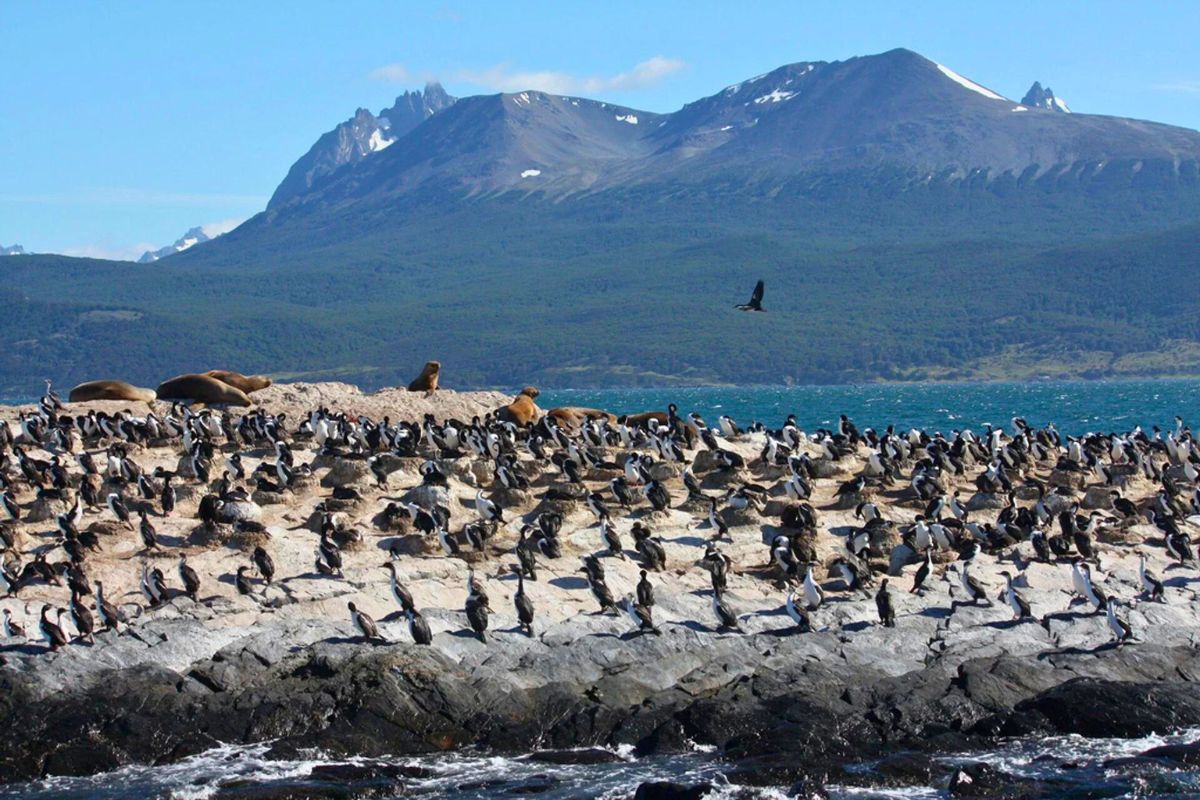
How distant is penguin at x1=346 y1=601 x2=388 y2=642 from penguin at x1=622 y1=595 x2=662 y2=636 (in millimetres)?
3881

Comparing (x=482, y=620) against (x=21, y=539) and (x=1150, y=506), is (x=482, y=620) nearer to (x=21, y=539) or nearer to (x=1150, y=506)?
(x=21, y=539)

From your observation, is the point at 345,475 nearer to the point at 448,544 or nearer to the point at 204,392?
the point at 448,544

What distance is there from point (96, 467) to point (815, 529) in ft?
48.0

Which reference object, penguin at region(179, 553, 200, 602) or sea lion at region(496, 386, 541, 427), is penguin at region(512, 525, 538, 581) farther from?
sea lion at region(496, 386, 541, 427)

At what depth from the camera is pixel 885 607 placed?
24.5 m

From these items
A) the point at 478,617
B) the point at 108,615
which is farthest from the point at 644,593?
the point at 108,615

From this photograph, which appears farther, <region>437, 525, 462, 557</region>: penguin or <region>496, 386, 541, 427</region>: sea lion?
<region>496, 386, 541, 427</region>: sea lion

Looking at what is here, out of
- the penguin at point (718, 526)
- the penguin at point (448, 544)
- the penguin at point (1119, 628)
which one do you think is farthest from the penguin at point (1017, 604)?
the penguin at point (448, 544)

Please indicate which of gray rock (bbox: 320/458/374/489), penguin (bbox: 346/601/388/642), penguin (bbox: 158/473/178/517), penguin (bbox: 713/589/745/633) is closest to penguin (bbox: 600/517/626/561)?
penguin (bbox: 713/589/745/633)

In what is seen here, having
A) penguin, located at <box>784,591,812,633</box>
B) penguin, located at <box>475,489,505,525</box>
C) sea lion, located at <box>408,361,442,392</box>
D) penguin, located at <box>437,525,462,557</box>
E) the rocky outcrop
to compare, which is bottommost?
the rocky outcrop

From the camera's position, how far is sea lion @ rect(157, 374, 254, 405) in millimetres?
45688

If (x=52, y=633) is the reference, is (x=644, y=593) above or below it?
below

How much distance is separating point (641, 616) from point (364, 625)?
13.9 feet

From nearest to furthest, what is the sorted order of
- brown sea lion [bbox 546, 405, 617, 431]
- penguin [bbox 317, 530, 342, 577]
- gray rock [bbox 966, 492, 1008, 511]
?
penguin [bbox 317, 530, 342, 577] → gray rock [bbox 966, 492, 1008, 511] → brown sea lion [bbox 546, 405, 617, 431]
